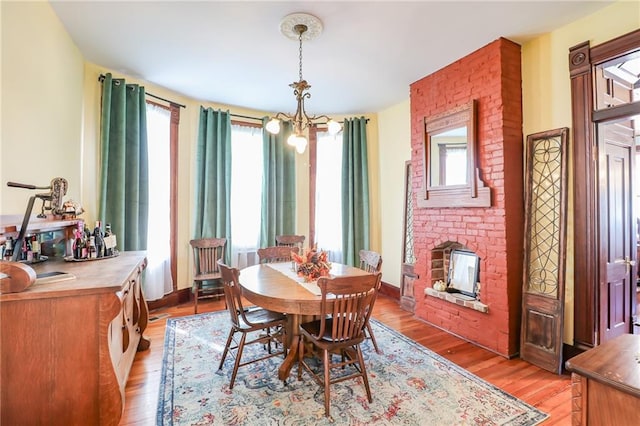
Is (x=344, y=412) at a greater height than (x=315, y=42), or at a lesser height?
lesser

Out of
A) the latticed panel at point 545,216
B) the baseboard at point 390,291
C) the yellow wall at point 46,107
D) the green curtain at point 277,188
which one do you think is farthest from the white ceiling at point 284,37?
the baseboard at point 390,291

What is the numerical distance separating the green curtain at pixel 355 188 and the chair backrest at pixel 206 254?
1.99m

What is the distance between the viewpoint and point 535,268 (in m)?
2.85

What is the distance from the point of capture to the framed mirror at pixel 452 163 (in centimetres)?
312

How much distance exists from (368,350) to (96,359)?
86.8 inches

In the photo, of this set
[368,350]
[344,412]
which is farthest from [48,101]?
[368,350]

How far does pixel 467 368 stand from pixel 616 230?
1.81 m

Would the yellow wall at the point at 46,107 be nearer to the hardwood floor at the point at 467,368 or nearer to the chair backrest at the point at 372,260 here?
the hardwood floor at the point at 467,368

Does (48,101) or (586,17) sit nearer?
(48,101)

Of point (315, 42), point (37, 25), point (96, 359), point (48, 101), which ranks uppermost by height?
point (315, 42)

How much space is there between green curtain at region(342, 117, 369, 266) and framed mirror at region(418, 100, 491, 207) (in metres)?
1.39

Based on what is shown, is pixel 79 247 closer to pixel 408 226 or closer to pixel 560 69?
pixel 408 226

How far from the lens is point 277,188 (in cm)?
491

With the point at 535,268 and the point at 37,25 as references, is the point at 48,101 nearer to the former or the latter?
the point at 37,25
